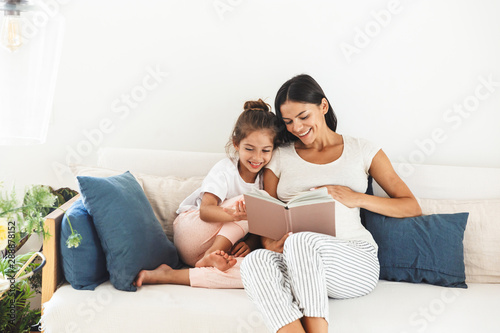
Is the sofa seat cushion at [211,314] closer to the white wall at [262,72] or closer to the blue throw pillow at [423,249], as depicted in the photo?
the blue throw pillow at [423,249]

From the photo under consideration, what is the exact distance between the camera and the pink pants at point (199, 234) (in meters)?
2.00

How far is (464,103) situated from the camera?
2.38 meters

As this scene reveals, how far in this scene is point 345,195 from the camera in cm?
192

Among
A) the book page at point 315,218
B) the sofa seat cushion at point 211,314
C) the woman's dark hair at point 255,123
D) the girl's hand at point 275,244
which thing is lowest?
the sofa seat cushion at point 211,314

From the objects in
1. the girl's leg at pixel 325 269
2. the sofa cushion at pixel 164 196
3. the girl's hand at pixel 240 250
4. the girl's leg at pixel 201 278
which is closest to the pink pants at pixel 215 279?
the girl's leg at pixel 201 278

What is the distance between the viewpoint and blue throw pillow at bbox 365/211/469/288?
6.24 ft

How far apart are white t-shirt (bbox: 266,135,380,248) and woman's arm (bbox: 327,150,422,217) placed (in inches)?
1.3

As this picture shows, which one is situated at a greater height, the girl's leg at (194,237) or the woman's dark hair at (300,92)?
the woman's dark hair at (300,92)

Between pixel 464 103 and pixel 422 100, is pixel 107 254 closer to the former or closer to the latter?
pixel 422 100

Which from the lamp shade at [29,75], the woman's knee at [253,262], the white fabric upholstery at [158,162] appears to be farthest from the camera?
the white fabric upholstery at [158,162]

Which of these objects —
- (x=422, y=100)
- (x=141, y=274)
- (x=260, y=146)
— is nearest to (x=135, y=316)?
(x=141, y=274)

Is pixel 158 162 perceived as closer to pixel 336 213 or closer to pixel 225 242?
pixel 225 242

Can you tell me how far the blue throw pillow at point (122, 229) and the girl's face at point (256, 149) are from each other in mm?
463

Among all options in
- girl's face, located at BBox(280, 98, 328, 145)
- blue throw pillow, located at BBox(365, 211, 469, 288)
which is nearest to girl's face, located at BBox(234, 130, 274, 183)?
girl's face, located at BBox(280, 98, 328, 145)
